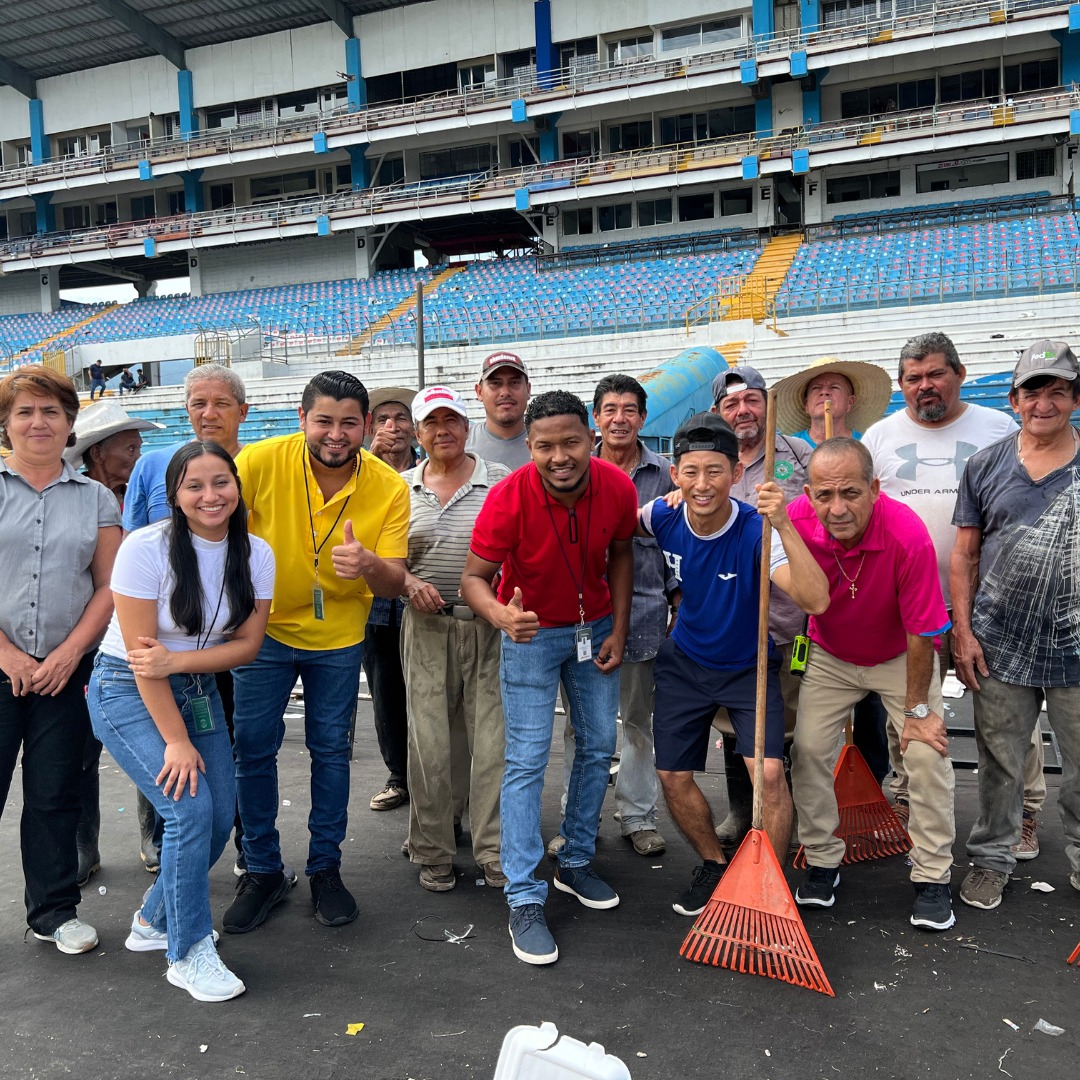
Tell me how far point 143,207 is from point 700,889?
3745cm

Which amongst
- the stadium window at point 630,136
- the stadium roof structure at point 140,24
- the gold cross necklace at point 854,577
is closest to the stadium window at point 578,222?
the stadium window at point 630,136

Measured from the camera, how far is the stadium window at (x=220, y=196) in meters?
33.5

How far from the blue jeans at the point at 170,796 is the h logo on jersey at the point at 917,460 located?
123 inches

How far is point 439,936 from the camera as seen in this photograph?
3.50 metres

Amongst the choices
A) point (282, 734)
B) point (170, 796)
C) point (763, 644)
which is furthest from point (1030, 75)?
point (170, 796)

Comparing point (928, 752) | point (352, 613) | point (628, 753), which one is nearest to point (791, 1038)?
point (928, 752)

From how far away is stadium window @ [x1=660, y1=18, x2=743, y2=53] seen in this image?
26.9 meters

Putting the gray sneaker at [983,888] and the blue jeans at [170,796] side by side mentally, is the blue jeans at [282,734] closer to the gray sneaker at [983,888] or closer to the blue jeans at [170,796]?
the blue jeans at [170,796]

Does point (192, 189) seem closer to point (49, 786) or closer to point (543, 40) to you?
point (543, 40)

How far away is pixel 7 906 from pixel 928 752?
370cm

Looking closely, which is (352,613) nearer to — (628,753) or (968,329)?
(628,753)

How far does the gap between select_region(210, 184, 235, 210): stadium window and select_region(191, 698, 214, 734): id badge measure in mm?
34200

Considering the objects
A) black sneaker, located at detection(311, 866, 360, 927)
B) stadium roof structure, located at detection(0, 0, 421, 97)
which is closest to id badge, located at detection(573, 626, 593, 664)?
black sneaker, located at detection(311, 866, 360, 927)

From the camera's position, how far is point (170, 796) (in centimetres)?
301
